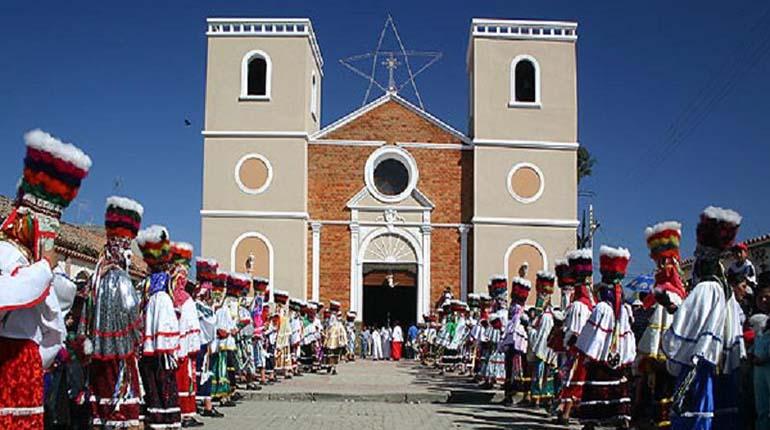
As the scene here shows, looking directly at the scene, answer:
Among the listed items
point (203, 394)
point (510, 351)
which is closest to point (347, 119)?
point (510, 351)

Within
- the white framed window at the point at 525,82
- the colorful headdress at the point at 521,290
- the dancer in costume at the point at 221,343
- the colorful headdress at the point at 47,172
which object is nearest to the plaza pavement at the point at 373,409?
the dancer in costume at the point at 221,343

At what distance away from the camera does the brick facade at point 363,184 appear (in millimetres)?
34719

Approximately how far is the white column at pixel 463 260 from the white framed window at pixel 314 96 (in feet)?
25.5

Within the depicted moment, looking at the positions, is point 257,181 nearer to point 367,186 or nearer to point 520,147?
point 367,186

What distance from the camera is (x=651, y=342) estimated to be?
920cm

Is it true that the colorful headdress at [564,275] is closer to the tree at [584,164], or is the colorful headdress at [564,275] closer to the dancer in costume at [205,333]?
the dancer in costume at [205,333]

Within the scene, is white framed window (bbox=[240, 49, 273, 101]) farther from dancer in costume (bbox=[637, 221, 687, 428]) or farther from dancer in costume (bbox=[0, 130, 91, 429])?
dancer in costume (bbox=[0, 130, 91, 429])

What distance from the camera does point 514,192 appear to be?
3453 cm

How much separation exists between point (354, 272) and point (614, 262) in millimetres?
24282

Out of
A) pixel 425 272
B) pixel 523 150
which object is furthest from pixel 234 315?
pixel 523 150

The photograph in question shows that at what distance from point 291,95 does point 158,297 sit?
25921 millimetres

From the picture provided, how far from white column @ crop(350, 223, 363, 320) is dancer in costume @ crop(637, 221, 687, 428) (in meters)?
25.3

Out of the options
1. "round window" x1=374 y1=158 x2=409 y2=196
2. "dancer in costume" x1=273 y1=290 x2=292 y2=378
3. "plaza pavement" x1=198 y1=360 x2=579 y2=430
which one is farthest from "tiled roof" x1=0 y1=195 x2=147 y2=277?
"round window" x1=374 y1=158 x2=409 y2=196

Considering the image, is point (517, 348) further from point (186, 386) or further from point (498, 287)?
point (186, 386)
